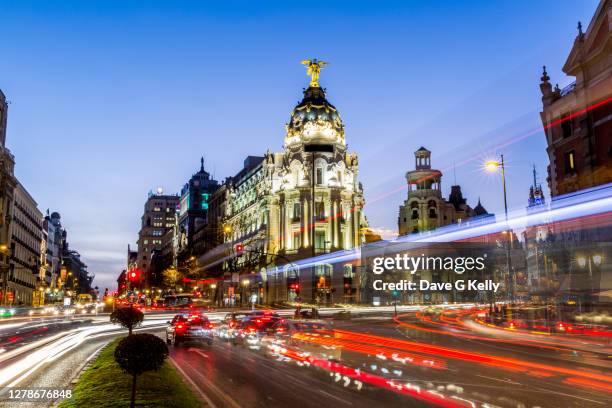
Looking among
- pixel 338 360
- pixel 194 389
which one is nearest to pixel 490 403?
pixel 194 389

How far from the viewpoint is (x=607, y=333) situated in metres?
29.3

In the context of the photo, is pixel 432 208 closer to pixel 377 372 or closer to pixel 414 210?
pixel 414 210

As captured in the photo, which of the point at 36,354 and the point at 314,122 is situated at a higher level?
the point at 314,122

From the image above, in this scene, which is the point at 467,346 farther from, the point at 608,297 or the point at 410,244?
the point at 410,244

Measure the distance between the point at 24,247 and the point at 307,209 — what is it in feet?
184

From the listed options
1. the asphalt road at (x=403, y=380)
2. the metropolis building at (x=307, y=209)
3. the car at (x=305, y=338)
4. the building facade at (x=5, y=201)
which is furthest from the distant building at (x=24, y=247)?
the asphalt road at (x=403, y=380)

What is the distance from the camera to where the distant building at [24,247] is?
93.0 metres

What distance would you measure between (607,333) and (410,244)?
215 feet

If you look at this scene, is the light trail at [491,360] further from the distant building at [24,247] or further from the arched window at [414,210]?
the arched window at [414,210]

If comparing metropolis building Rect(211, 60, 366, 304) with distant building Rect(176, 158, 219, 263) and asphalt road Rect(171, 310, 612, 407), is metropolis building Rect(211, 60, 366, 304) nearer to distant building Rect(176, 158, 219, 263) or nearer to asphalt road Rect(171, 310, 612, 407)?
distant building Rect(176, 158, 219, 263)

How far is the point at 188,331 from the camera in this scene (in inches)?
1104

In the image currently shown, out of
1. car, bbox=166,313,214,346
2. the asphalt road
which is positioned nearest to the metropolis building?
car, bbox=166,313,214,346

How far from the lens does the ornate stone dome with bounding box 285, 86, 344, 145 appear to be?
292 ft

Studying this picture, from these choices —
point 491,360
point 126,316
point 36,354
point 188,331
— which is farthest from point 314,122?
point 126,316
